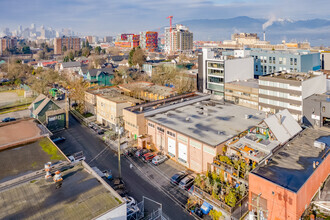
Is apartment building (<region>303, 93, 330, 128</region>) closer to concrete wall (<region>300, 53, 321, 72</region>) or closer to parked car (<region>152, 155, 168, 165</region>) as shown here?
parked car (<region>152, 155, 168, 165</region>)

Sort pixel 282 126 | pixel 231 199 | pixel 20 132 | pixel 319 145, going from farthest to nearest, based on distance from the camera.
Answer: pixel 20 132 < pixel 282 126 < pixel 319 145 < pixel 231 199

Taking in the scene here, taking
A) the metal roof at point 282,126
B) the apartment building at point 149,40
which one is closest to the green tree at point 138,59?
the metal roof at point 282,126

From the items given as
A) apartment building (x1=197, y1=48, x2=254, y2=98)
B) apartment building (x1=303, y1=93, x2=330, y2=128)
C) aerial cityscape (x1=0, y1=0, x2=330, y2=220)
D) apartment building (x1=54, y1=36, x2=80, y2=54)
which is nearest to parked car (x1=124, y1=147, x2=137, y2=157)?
aerial cityscape (x1=0, y1=0, x2=330, y2=220)

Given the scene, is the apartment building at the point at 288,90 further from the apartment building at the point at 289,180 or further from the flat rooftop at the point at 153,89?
the flat rooftop at the point at 153,89

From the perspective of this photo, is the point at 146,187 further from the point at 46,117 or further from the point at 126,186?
the point at 46,117

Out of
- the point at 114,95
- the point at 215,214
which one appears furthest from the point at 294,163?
the point at 114,95

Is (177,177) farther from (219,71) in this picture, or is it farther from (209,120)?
(219,71)

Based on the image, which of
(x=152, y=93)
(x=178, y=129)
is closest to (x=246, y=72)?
(x=152, y=93)
